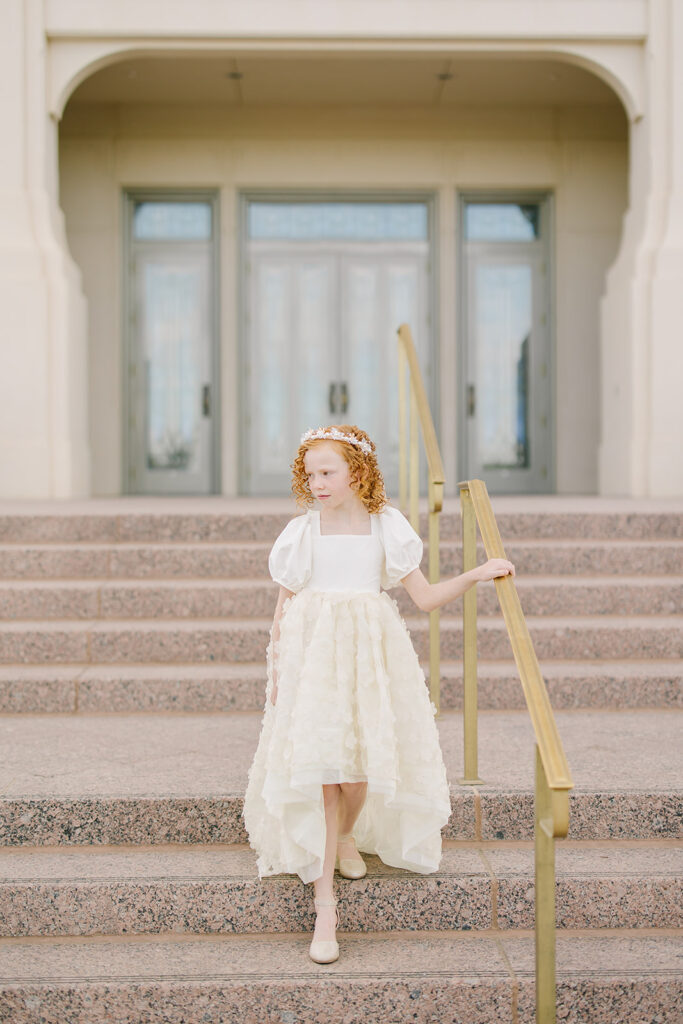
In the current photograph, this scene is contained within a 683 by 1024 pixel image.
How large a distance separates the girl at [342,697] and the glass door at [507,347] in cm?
661

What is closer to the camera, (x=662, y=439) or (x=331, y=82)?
(x=662, y=439)

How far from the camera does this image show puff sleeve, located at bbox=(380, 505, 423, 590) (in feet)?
8.21

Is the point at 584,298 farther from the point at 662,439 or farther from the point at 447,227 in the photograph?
the point at 662,439

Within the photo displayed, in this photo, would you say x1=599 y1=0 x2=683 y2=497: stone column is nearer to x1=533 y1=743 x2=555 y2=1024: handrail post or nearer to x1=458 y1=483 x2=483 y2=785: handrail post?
x1=458 y1=483 x2=483 y2=785: handrail post

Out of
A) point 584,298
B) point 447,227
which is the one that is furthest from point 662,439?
point 447,227

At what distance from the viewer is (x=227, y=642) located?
4.10 meters

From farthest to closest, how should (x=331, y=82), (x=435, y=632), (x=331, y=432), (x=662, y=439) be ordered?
(x=331, y=82) < (x=662, y=439) < (x=435, y=632) < (x=331, y=432)

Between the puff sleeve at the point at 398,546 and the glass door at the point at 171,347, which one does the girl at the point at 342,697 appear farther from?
the glass door at the point at 171,347

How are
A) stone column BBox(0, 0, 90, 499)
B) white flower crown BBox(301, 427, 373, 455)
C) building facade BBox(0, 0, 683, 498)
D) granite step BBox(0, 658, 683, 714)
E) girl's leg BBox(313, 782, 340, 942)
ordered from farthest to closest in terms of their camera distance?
building facade BBox(0, 0, 683, 498) < stone column BBox(0, 0, 90, 499) < granite step BBox(0, 658, 683, 714) < white flower crown BBox(301, 427, 373, 455) < girl's leg BBox(313, 782, 340, 942)

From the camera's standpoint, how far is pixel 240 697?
149 inches

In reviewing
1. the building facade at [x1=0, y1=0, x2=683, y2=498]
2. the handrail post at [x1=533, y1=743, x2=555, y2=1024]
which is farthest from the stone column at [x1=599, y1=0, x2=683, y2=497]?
the handrail post at [x1=533, y1=743, x2=555, y2=1024]

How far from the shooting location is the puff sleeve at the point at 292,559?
8.11 feet

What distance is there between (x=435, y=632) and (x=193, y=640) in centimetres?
115

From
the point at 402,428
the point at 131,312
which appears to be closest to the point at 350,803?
the point at 402,428
